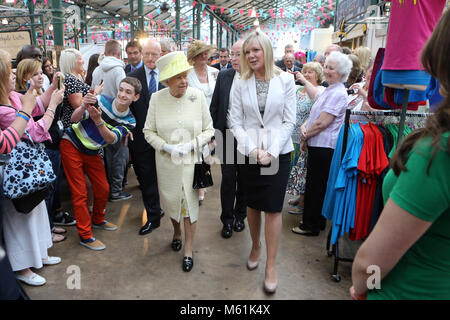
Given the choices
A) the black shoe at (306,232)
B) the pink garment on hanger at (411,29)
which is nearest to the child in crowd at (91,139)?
the black shoe at (306,232)

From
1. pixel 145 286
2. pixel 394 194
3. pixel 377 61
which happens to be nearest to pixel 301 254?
pixel 145 286

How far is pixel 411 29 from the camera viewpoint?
65.1 inches

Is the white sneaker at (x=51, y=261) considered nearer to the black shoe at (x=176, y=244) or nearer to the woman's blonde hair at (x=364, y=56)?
the black shoe at (x=176, y=244)

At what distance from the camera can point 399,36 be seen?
1694 mm

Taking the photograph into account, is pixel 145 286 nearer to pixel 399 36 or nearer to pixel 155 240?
pixel 155 240

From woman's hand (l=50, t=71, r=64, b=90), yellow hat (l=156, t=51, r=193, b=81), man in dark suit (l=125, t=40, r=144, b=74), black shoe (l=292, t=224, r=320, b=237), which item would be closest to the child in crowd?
woman's hand (l=50, t=71, r=64, b=90)

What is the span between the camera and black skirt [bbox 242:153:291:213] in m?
2.33

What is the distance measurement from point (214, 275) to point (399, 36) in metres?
2.07

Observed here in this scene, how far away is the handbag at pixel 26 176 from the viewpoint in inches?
84.7

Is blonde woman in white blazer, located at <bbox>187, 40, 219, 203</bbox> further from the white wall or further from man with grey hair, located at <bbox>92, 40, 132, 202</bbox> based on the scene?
the white wall

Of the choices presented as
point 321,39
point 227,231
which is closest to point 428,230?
Result: point 227,231

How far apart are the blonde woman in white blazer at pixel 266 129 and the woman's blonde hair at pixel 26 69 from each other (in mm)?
1775

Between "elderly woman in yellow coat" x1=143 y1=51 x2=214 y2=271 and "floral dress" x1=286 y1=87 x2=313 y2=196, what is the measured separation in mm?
1344

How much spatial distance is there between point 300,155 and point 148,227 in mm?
1831
